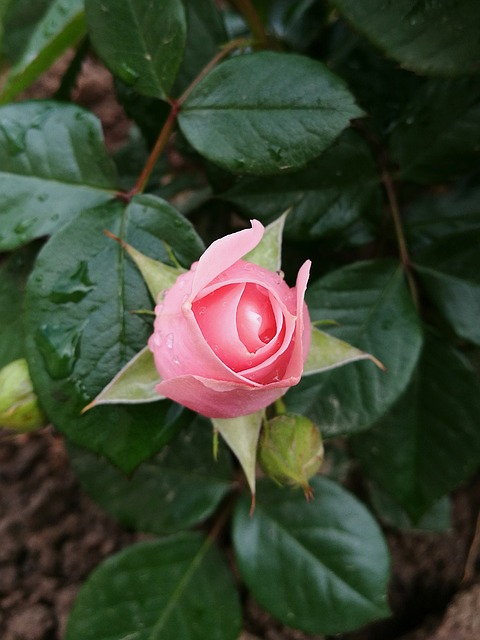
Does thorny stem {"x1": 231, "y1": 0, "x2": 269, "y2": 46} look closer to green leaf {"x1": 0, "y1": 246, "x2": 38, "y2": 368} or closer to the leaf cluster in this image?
the leaf cluster

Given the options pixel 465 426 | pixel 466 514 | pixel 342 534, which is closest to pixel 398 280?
pixel 465 426

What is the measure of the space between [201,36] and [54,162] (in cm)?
29

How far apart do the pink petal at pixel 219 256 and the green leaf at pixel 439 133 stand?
39 centimetres

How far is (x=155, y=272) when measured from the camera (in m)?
0.55


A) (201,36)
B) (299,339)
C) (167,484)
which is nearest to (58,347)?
(299,339)

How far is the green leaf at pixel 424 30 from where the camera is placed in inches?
22.7

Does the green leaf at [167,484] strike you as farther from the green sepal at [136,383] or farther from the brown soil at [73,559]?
the green sepal at [136,383]

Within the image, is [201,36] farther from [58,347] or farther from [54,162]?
[58,347]

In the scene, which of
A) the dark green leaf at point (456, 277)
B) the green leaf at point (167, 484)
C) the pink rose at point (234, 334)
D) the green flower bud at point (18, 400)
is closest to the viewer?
the pink rose at point (234, 334)

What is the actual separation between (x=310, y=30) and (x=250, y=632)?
0.95 meters

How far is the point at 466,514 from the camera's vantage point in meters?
1.06

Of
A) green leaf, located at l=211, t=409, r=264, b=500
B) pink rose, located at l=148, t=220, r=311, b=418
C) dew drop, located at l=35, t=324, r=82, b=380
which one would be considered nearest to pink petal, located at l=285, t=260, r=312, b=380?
pink rose, located at l=148, t=220, r=311, b=418

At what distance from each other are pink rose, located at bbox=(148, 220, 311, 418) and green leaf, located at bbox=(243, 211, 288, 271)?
0.09m

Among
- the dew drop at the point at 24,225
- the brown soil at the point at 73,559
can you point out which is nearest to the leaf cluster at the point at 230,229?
the dew drop at the point at 24,225
